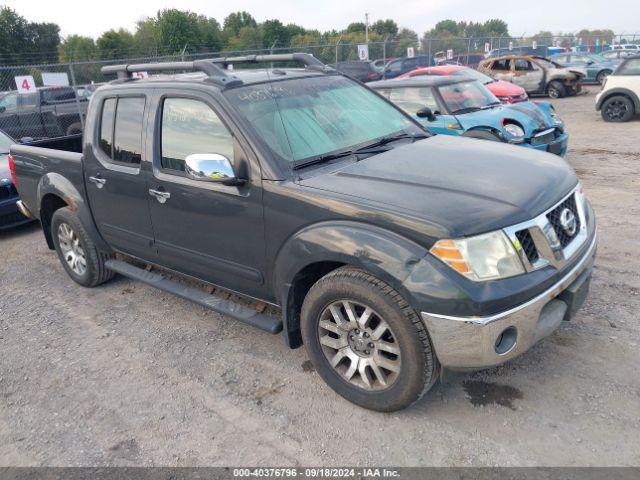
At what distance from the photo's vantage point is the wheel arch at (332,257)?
Answer: 8.83 feet

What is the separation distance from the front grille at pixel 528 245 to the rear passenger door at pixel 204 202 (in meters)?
1.50

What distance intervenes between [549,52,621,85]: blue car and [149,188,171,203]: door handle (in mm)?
22567

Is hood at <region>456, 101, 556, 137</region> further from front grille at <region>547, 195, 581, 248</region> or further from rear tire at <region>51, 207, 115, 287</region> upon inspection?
rear tire at <region>51, 207, 115, 287</region>

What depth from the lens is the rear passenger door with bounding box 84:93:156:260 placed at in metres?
4.01

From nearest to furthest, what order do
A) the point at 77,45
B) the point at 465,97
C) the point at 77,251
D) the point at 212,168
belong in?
the point at 212,168 → the point at 77,251 → the point at 465,97 → the point at 77,45

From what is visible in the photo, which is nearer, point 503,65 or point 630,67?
point 630,67

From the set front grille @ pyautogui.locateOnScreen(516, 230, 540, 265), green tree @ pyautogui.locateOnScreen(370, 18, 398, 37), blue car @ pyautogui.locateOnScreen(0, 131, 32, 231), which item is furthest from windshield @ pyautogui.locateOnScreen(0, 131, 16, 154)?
green tree @ pyautogui.locateOnScreen(370, 18, 398, 37)

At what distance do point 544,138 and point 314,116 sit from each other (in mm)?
5426

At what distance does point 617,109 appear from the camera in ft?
42.3

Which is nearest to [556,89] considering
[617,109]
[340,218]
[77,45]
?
[617,109]

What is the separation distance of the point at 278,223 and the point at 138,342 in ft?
5.69

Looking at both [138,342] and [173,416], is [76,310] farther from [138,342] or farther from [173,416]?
[173,416]

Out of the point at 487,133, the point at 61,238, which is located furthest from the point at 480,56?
the point at 61,238

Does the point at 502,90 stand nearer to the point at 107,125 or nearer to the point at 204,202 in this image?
the point at 107,125
